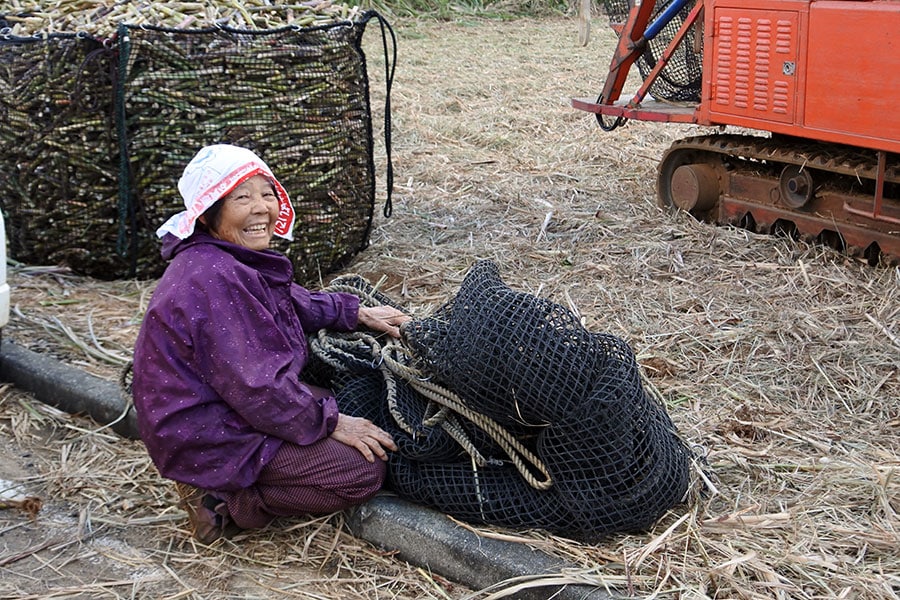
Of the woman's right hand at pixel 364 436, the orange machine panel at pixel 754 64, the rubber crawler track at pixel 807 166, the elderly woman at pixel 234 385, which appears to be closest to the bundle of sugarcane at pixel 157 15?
the orange machine panel at pixel 754 64

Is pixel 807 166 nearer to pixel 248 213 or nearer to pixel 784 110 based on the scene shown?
pixel 784 110

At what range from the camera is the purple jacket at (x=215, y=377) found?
337cm

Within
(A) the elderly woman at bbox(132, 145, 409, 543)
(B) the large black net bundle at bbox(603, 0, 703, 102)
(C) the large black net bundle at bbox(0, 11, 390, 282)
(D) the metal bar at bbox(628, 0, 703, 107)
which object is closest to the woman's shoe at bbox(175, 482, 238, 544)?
(A) the elderly woman at bbox(132, 145, 409, 543)

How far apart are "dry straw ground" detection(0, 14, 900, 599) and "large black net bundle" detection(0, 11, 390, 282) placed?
40 cm

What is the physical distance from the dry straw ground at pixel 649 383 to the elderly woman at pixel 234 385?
7.9 inches

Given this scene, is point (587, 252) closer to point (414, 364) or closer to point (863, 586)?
point (414, 364)

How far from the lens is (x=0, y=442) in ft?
14.9

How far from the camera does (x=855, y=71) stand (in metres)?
6.08

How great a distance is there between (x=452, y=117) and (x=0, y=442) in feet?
23.5

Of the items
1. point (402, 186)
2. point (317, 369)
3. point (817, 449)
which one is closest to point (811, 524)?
point (817, 449)

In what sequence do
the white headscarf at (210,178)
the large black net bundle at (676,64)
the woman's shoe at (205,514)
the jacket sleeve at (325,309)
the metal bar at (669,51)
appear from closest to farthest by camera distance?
the white headscarf at (210,178)
the woman's shoe at (205,514)
the jacket sleeve at (325,309)
the metal bar at (669,51)
the large black net bundle at (676,64)

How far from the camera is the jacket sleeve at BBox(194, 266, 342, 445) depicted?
336 centimetres

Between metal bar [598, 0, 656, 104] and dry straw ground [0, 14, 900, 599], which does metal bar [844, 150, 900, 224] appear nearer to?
dry straw ground [0, 14, 900, 599]

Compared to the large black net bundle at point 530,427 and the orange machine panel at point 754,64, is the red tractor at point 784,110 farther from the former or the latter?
the large black net bundle at point 530,427
